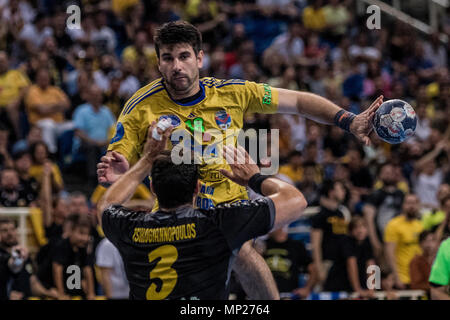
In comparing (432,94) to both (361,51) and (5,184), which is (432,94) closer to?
(361,51)

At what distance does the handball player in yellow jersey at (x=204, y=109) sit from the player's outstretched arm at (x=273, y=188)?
1.13 m

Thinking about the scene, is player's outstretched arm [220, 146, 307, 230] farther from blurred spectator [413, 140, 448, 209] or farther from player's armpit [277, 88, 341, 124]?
blurred spectator [413, 140, 448, 209]

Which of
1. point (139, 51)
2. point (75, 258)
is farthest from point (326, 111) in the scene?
point (139, 51)

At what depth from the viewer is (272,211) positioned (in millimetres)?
4957

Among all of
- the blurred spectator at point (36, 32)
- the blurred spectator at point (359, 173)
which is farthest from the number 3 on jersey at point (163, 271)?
the blurred spectator at point (36, 32)

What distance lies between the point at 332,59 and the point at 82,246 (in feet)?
32.2

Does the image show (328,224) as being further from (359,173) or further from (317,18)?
(317,18)

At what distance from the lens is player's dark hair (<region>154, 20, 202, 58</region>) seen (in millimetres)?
6387

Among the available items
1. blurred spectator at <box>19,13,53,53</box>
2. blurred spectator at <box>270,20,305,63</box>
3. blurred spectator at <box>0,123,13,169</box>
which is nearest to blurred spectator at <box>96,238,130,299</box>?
blurred spectator at <box>0,123,13,169</box>

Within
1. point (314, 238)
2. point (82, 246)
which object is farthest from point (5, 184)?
point (314, 238)

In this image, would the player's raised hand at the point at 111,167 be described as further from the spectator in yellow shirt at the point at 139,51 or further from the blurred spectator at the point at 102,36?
the blurred spectator at the point at 102,36

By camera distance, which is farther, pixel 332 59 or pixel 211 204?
pixel 332 59

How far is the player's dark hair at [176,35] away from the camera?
251 inches

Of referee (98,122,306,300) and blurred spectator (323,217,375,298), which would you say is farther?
blurred spectator (323,217,375,298)
